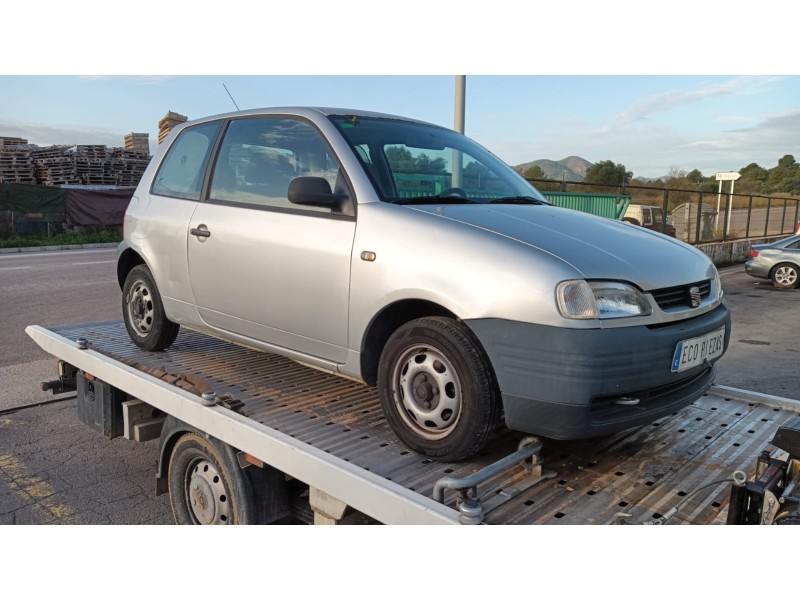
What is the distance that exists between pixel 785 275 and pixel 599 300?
15.0 metres

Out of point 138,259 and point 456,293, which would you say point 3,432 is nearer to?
point 138,259

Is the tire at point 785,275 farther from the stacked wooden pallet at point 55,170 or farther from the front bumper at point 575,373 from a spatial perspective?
the stacked wooden pallet at point 55,170

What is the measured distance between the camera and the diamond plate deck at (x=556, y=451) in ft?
8.12

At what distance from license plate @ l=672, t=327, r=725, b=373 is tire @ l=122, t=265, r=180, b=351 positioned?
10.6 ft

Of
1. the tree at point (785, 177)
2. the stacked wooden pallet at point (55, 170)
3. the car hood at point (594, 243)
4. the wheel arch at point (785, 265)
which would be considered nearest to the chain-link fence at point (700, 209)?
the wheel arch at point (785, 265)

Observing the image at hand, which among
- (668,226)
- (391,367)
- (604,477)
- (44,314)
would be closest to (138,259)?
(391,367)

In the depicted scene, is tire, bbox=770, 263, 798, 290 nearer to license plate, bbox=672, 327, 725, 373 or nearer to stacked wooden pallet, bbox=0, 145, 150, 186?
license plate, bbox=672, 327, 725, 373

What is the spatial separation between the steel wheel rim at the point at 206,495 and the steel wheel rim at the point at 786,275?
15391 millimetres

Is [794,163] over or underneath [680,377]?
over

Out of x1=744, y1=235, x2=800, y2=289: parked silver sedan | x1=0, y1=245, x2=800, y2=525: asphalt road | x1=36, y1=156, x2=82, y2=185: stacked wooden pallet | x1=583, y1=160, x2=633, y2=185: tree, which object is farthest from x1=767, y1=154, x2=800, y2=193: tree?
x1=36, y1=156, x2=82, y2=185: stacked wooden pallet

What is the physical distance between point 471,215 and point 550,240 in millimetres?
A: 420

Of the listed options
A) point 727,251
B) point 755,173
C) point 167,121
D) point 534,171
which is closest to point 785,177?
point 755,173

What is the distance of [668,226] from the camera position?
1859cm

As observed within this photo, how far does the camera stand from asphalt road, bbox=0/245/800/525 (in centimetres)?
404
